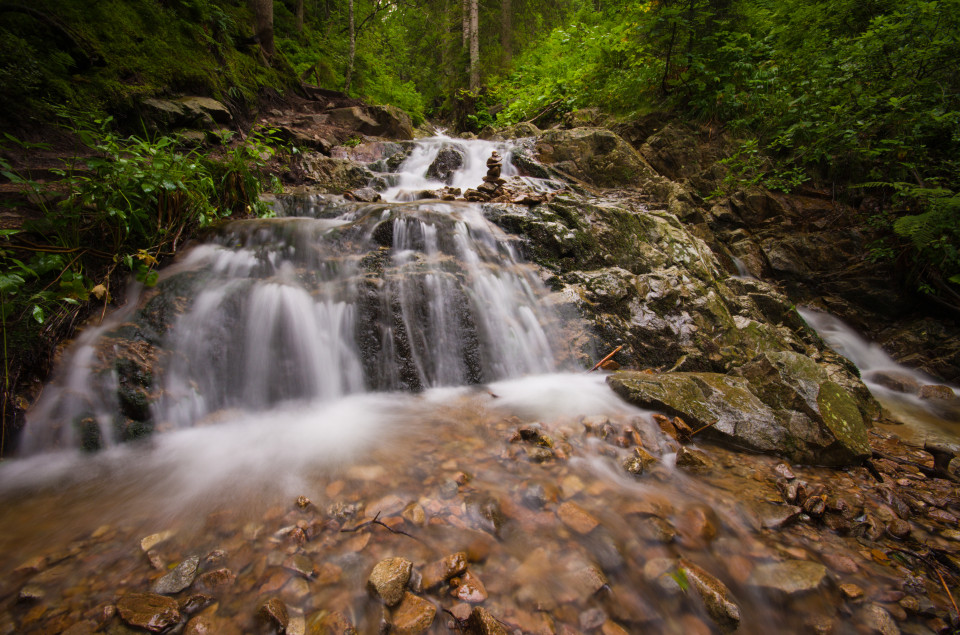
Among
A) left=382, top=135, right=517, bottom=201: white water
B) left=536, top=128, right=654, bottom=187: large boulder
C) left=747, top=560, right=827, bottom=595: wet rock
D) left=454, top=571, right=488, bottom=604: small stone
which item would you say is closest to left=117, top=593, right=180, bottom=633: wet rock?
left=454, top=571, right=488, bottom=604: small stone

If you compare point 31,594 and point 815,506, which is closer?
point 31,594

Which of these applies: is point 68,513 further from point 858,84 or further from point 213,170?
point 858,84

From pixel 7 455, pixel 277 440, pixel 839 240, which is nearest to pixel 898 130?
pixel 839 240

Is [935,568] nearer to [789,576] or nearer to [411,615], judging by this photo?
[789,576]

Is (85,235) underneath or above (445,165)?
underneath

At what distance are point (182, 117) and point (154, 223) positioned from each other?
3.19 m

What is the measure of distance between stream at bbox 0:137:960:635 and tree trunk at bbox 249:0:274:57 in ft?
26.5

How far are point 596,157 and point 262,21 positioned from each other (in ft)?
29.4

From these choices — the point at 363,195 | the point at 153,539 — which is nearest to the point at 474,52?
the point at 363,195

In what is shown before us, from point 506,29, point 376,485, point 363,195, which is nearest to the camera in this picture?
point 376,485

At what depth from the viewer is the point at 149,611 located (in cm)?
128

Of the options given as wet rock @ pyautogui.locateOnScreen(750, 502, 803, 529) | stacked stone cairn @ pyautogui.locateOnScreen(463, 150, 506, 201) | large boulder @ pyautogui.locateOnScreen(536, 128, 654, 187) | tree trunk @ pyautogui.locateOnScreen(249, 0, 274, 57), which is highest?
tree trunk @ pyautogui.locateOnScreen(249, 0, 274, 57)

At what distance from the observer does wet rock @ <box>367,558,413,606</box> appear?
1.38 m

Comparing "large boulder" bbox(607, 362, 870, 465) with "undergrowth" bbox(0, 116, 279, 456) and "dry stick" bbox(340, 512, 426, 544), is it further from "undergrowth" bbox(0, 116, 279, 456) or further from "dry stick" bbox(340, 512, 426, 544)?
"undergrowth" bbox(0, 116, 279, 456)
